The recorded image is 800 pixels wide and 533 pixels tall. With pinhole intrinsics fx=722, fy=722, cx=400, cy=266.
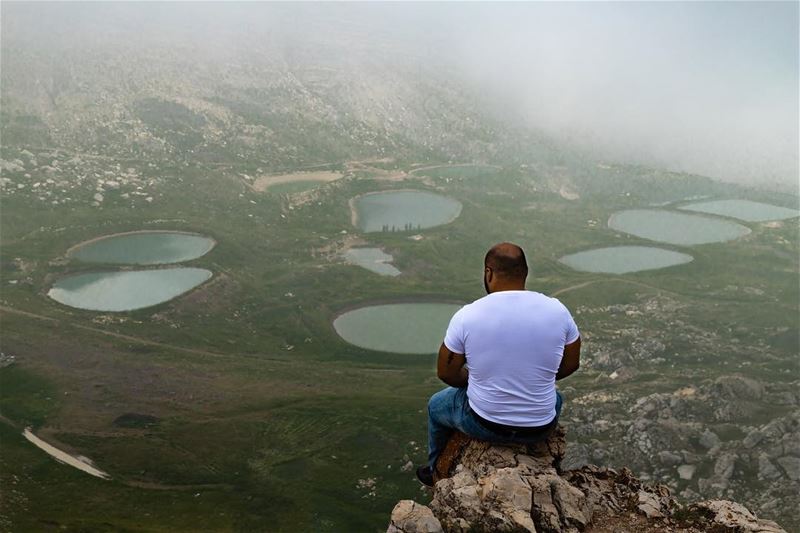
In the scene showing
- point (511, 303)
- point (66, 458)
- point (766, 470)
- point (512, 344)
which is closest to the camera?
point (511, 303)

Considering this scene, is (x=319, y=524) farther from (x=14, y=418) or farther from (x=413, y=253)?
(x=413, y=253)

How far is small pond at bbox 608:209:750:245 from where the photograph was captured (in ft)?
573

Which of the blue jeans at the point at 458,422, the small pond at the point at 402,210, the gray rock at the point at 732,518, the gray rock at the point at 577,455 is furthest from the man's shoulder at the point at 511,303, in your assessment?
the small pond at the point at 402,210

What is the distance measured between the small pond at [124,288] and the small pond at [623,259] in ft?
252

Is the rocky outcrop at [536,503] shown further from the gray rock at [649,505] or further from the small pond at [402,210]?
the small pond at [402,210]

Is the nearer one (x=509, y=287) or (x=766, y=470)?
(x=509, y=287)

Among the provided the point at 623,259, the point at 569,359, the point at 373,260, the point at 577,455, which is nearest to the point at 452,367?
the point at 569,359

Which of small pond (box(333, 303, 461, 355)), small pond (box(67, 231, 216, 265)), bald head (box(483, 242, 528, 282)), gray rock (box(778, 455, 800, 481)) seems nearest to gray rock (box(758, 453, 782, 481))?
gray rock (box(778, 455, 800, 481))

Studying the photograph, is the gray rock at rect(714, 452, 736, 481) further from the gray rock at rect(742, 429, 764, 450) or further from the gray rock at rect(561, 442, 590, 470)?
the gray rock at rect(561, 442, 590, 470)

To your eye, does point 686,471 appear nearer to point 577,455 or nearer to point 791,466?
point 791,466

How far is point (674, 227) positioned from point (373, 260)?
8659cm

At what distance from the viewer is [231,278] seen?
125 meters

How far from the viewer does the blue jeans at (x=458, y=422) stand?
15352 millimetres

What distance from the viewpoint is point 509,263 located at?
568 inches
